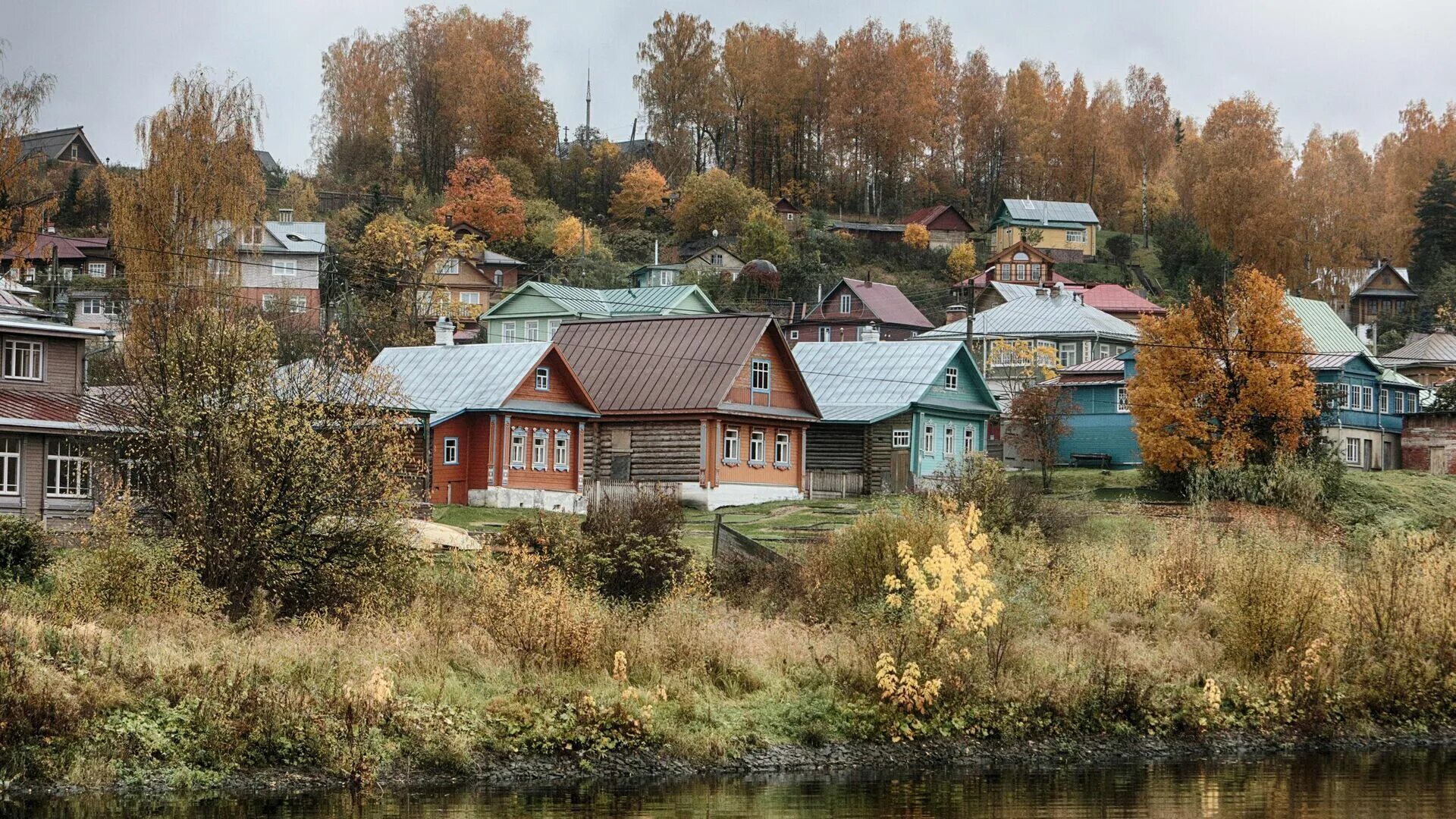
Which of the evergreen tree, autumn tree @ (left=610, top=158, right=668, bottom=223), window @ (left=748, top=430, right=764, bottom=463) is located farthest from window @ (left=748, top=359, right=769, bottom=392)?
the evergreen tree

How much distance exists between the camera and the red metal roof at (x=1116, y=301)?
9369 centimetres

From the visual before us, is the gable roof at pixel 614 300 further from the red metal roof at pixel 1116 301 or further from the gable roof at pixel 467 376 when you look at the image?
the gable roof at pixel 467 376

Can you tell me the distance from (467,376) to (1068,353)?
3808 centimetres

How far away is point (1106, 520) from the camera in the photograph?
1625 inches

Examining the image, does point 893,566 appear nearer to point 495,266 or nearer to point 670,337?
point 670,337

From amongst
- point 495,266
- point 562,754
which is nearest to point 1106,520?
point 562,754

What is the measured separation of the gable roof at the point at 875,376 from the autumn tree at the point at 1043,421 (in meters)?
2.00

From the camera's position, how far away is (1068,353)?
79.6m

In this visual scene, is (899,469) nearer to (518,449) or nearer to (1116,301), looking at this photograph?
(518,449)

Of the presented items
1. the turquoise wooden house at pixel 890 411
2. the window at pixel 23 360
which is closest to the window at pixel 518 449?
the turquoise wooden house at pixel 890 411

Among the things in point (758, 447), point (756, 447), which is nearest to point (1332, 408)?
point (758, 447)

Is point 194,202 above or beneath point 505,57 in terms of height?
beneath

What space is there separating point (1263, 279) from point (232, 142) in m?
32.6

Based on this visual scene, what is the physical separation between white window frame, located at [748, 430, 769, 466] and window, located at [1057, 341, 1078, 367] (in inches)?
1186
